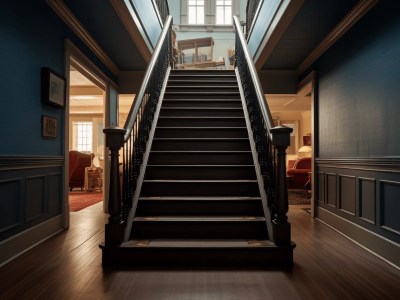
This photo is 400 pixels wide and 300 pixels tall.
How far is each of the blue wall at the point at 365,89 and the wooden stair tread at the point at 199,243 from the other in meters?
1.38

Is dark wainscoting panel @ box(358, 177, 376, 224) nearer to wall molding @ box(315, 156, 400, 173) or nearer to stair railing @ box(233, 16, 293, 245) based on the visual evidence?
wall molding @ box(315, 156, 400, 173)

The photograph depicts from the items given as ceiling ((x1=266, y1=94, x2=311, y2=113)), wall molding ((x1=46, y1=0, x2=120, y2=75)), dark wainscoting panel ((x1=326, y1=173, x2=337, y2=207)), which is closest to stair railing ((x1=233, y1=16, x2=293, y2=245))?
dark wainscoting panel ((x1=326, y1=173, x2=337, y2=207))

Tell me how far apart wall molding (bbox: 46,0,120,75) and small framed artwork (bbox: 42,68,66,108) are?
0.64m

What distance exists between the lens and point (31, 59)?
3.15m

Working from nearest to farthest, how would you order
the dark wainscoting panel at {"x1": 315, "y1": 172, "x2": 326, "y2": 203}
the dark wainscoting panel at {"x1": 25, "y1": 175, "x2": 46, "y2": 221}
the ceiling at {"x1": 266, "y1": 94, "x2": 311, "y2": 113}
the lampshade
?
the dark wainscoting panel at {"x1": 25, "y1": 175, "x2": 46, "y2": 221}, the dark wainscoting panel at {"x1": 315, "y1": 172, "x2": 326, "y2": 203}, the ceiling at {"x1": 266, "y1": 94, "x2": 311, "y2": 113}, the lampshade

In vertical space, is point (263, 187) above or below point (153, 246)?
above

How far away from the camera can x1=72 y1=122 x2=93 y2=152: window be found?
38.8 ft

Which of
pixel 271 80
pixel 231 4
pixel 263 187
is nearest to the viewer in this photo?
pixel 263 187

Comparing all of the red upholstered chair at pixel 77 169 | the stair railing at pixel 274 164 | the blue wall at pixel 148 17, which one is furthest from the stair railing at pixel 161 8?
the red upholstered chair at pixel 77 169

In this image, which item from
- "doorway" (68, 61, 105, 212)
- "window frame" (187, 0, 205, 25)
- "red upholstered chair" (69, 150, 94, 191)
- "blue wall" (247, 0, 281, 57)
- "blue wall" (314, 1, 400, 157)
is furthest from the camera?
"window frame" (187, 0, 205, 25)

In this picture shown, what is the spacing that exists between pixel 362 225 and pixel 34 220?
319 cm

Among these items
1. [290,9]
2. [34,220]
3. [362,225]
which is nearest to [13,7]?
[34,220]

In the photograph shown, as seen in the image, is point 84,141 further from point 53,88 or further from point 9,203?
point 9,203

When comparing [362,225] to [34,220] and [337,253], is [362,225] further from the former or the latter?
[34,220]
